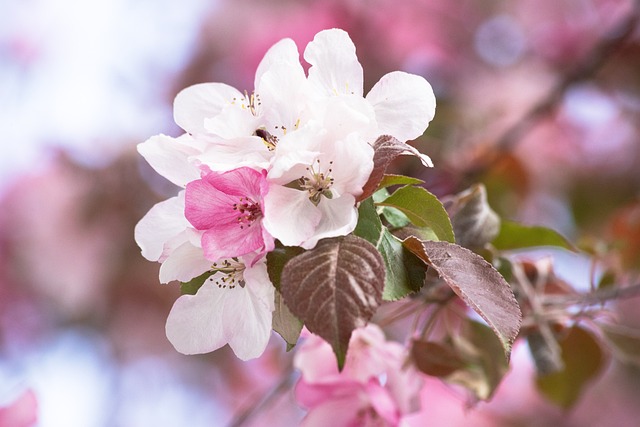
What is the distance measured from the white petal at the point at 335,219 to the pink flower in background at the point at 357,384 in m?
0.22

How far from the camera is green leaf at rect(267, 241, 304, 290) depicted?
436mm

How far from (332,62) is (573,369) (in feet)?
1.48

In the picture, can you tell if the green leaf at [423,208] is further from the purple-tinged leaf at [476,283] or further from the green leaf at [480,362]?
the green leaf at [480,362]

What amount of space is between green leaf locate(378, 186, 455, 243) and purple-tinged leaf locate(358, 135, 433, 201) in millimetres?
41

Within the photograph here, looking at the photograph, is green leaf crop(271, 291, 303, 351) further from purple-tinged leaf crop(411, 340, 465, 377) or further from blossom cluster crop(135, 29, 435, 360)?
purple-tinged leaf crop(411, 340, 465, 377)

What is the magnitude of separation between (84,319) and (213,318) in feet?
4.94

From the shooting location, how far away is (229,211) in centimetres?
44

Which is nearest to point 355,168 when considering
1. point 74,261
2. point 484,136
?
point 484,136

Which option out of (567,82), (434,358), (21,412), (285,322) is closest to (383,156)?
(285,322)

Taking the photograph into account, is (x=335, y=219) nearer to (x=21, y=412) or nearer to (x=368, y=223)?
(x=368, y=223)

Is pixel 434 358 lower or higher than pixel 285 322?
lower

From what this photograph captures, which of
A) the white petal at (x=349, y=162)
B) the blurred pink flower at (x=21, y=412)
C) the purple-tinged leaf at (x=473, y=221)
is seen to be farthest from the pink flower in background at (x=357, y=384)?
the blurred pink flower at (x=21, y=412)

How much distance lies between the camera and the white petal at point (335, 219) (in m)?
0.42

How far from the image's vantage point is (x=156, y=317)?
6.28 feet
